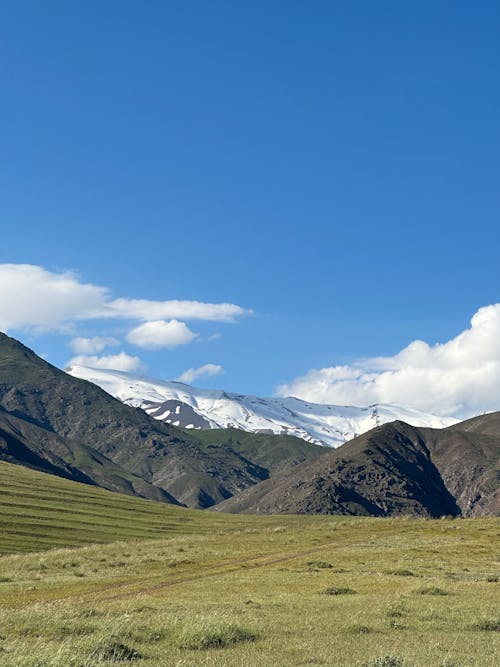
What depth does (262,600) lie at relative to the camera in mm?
37500

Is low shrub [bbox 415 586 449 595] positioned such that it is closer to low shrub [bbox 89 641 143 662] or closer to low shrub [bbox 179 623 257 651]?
low shrub [bbox 179 623 257 651]

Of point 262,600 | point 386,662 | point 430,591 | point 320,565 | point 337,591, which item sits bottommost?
point 320,565

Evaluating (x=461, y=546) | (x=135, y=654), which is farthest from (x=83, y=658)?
(x=461, y=546)

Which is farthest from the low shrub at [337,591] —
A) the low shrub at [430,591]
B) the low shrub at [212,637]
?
the low shrub at [212,637]

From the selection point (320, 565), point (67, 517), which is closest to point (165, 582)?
point (320, 565)

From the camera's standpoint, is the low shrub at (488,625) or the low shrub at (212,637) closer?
the low shrub at (212,637)

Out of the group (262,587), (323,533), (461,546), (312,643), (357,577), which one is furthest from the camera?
(323,533)

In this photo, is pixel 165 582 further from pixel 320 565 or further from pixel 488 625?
pixel 488 625

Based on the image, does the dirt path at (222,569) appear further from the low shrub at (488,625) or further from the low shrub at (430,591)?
the low shrub at (488,625)

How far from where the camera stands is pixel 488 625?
96.5ft

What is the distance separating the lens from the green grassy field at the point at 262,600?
73.5ft

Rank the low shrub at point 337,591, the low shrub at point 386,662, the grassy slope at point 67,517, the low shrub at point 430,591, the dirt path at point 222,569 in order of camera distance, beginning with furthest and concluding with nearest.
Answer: the grassy slope at point 67,517 → the dirt path at point 222,569 → the low shrub at point 337,591 → the low shrub at point 430,591 → the low shrub at point 386,662

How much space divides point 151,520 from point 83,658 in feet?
444

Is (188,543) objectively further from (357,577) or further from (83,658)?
(83,658)
